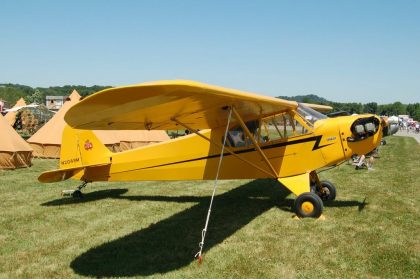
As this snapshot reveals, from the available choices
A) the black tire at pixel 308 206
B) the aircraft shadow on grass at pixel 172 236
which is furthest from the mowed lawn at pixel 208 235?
the black tire at pixel 308 206

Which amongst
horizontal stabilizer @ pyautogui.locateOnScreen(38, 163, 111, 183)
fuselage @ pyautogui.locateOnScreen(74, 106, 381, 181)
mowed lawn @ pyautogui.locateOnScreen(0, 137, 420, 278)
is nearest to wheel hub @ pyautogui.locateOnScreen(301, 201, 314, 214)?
mowed lawn @ pyautogui.locateOnScreen(0, 137, 420, 278)

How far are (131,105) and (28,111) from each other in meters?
39.6

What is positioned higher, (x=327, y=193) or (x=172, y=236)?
(x=327, y=193)

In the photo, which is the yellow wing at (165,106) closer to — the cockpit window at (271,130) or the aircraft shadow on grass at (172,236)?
the cockpit window at (271,130)

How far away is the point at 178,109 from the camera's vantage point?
21.7 ft

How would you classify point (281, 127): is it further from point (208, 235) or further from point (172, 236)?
point (172, 236)

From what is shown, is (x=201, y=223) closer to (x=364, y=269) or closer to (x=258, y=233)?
(x=258, y=233)

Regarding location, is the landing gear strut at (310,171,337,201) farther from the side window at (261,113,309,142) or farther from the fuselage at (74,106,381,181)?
the side window at (261,113,309,142)

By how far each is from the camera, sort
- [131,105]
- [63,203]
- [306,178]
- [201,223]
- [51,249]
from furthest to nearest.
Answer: [63,203] < [306,178] < [201,223] < [51,249] < [131,105]

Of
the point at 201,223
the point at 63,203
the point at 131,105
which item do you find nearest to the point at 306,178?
the point at 201,223

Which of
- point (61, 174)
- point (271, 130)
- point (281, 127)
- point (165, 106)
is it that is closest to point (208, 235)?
point (165, 106)

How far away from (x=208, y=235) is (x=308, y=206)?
2.37m

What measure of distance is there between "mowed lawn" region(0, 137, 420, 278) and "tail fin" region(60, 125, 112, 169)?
3.38 ft

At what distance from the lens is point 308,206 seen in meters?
8.13
